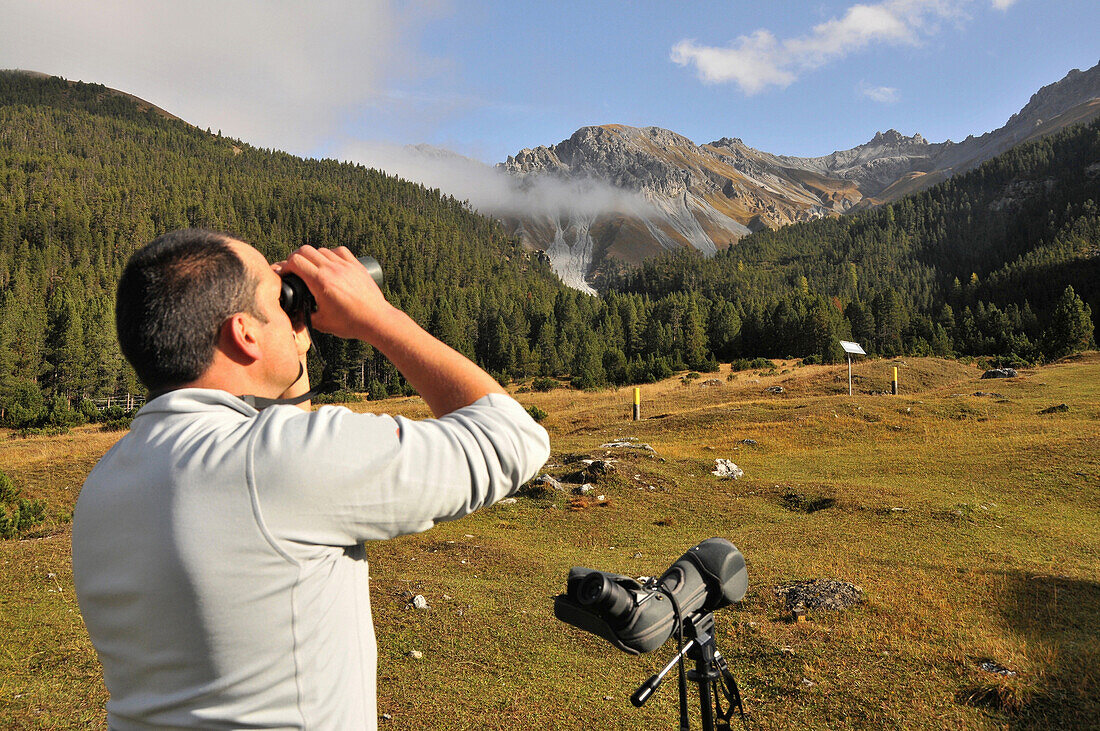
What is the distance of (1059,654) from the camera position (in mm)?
5996

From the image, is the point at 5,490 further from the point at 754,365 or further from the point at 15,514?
the point at 754,365

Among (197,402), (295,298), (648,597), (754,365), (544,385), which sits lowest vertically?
(544,385)

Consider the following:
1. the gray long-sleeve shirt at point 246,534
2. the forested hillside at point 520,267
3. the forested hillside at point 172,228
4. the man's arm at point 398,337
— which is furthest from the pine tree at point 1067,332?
the gray long-sleeve shirt at point 246,534

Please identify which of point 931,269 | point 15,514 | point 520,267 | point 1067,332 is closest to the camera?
point 15,514

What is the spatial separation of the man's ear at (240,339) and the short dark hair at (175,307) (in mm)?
18

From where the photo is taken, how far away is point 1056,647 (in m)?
6.16

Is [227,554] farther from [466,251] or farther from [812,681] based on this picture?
[466,251]

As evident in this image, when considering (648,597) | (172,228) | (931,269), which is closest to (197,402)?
(648,597)

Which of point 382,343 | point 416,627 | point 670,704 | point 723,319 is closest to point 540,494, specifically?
point 416,627

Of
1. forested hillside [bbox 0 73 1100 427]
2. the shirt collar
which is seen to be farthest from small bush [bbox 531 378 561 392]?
the shirt collar

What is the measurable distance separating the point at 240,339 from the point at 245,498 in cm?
44

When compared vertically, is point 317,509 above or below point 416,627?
above

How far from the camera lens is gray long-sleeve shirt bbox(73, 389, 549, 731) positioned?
3.99 ft

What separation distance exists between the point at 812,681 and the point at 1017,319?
105m
